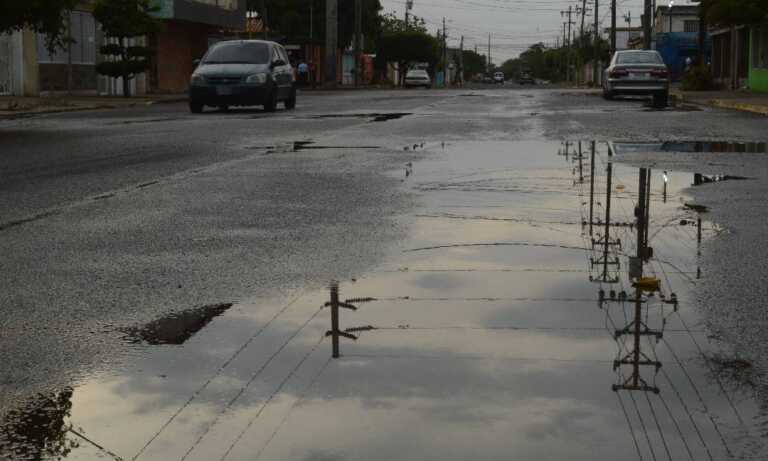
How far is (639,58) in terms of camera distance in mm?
37219

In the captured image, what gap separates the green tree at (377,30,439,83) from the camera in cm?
10812

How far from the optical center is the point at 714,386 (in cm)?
417

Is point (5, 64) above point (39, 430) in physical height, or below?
above

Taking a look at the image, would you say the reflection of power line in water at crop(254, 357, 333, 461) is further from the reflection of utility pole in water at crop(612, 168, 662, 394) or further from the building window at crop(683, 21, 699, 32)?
the building window at crop(683, 21, 699, 32)

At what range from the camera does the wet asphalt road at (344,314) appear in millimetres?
3670

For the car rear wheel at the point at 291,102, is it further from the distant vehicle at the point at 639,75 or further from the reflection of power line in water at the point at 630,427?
the reflection of power line in water at the point at 630,427

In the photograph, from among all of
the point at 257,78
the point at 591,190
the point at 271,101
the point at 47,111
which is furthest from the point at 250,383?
the point at 47,111

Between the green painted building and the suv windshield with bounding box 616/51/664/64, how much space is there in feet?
30.0

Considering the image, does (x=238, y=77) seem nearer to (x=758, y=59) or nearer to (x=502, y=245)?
(x=502, y=245)

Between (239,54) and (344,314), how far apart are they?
79.9ft

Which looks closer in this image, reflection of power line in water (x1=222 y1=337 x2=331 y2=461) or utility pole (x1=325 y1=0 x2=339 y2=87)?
reflection of power line in water (x1=222 y1=337 x2=331 y2=461)

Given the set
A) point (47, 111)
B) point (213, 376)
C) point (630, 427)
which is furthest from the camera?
point (47, 111)

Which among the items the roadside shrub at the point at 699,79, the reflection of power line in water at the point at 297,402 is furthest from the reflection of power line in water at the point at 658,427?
the roadside shrub at the point at 699,79

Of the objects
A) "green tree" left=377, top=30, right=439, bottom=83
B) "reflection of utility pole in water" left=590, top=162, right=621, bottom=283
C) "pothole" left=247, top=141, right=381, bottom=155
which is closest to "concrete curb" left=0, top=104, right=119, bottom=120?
"pothole" left=247, top=141, right=381, bottom=155
